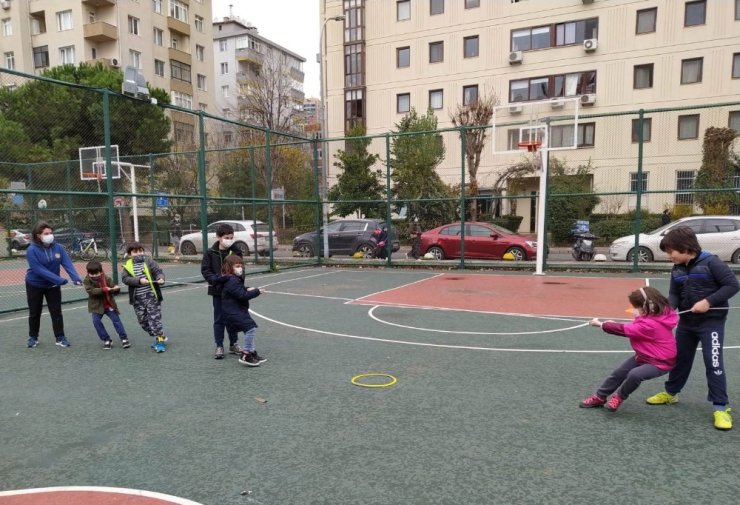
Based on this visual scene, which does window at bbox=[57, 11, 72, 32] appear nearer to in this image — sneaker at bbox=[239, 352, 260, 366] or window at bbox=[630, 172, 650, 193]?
window at bbox=[630, 172, 650, 193]

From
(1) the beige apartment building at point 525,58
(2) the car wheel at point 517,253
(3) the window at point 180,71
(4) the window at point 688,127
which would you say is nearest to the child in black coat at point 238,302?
(2) the car wheel at point 517,253

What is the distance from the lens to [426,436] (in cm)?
381

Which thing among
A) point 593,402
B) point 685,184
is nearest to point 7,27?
point 685,184

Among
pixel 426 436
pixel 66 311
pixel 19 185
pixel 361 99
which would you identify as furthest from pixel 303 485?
pixel 361 99

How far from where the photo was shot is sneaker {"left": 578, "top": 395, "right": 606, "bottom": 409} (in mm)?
4258

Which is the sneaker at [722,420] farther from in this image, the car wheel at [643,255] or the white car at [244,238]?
the white car at [244,238]

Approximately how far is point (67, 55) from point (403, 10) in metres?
24.1

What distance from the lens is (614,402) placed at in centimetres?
417

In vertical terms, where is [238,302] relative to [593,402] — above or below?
above

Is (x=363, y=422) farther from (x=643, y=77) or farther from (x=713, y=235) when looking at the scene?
(x=643, y=77)

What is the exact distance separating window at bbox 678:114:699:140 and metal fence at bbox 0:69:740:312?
7cm

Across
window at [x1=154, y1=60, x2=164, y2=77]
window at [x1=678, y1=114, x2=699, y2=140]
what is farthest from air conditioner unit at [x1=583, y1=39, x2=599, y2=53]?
window at [x1=154, y1=60, x2=164, y2=77]

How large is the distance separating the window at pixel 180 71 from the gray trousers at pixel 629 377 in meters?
43.5

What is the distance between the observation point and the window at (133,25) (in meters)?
37.2
